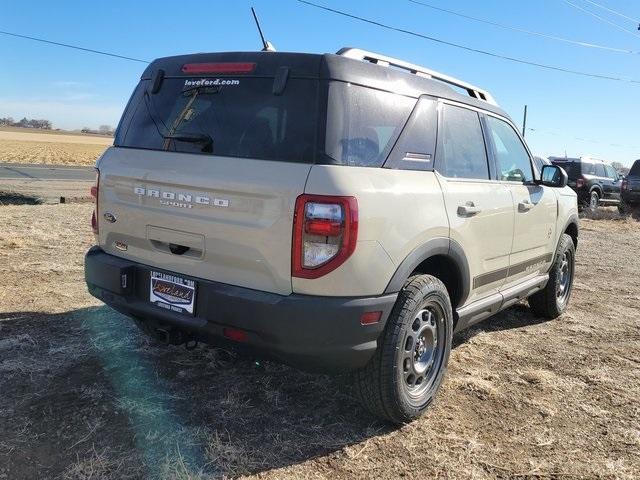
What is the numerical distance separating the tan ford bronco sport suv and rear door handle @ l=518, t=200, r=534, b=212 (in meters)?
0.64

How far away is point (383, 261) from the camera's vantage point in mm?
2736

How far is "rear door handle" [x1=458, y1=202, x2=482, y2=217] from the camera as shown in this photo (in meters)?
3.39

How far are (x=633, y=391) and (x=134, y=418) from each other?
10.8ft

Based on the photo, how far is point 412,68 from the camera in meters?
3.41

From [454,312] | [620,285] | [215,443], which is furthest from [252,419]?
[620,285]

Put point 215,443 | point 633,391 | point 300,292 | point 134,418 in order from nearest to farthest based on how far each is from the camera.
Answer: point 300,292, point 215,443, point 134,418, point 633,391

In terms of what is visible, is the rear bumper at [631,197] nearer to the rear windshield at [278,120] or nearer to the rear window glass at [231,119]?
the rear windshield at [278,120]

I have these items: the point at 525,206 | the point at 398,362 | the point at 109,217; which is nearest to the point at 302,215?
the point at 398,362

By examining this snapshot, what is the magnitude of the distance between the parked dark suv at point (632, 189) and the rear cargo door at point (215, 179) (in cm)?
1706

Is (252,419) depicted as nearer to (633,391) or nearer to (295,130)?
(295,130)

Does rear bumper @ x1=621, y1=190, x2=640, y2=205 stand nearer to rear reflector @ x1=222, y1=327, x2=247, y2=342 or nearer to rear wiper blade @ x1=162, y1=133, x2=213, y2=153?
rear wiper blade @ x1=162, y1=133, x2=213, y2=153

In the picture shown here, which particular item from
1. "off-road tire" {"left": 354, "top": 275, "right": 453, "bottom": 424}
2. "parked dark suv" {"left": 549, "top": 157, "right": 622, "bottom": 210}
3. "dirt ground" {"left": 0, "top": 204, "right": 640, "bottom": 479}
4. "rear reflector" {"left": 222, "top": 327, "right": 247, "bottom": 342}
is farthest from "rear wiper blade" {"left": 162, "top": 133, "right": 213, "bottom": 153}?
"parked dark suv" {"left": 549, "top": 157, "right": 622, "bottom": 210}

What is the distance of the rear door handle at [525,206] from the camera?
4206 millimetres

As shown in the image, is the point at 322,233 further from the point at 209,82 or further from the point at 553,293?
the point at 553,293
